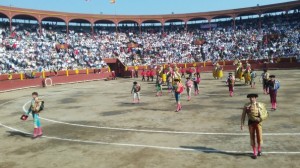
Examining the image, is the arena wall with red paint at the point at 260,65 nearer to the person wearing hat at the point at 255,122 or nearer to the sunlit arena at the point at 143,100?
the sunlit arena at the point at 143,100

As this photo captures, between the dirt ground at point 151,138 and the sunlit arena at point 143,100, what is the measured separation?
0.03m

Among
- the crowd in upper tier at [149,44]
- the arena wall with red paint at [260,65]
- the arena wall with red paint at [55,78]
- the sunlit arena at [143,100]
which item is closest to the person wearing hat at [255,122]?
the sunlit arena at [143,100]

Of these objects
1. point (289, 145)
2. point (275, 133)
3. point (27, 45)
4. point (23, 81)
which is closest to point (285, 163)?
point (289, 145)

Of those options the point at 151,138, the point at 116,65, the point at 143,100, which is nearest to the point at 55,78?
the point at 116,65

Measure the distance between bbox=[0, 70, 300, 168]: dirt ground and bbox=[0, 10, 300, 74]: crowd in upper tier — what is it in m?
27.8

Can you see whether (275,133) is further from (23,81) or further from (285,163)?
(23,81)

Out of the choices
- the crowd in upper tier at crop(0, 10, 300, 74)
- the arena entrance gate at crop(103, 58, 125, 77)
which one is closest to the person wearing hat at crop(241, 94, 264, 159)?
the crowd in upper tier at crop(0, 10, 300, 74)

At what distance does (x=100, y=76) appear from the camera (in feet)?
150

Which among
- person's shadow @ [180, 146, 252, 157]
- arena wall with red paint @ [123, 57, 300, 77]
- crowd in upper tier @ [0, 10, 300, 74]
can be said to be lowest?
person's shadow @ [180, 146, 252, 157]

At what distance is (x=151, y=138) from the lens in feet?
35.7

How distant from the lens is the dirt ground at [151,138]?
8.51 m

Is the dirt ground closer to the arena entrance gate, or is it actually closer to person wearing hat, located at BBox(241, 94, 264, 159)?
person wearing hat, located at BBox(241, 94, 264, 159)

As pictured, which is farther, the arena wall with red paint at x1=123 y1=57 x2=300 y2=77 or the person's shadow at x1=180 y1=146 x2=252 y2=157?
the arena wall with red paint at x1=123 y1=57 x2=300 y2=77

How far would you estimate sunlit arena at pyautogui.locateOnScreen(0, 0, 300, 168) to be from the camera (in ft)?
29.5
